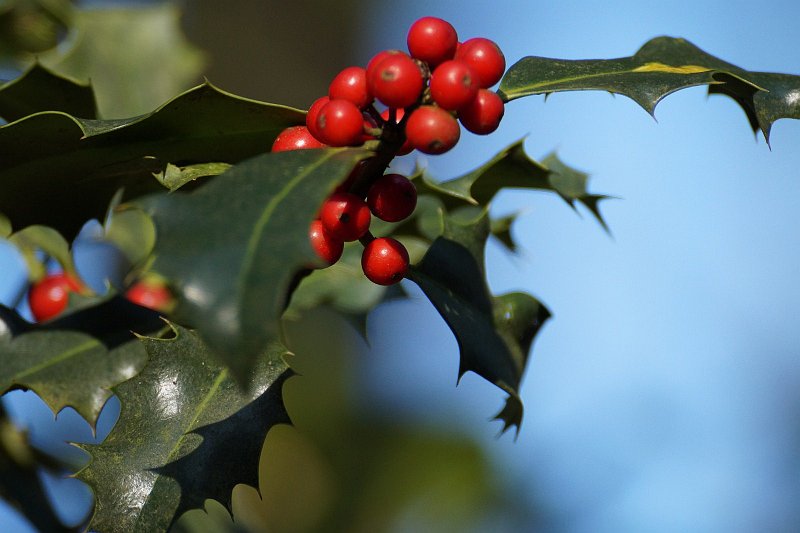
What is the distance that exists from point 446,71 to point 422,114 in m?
0.05

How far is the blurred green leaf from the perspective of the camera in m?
1.76

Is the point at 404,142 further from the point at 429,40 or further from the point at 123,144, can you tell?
the point at 123,144

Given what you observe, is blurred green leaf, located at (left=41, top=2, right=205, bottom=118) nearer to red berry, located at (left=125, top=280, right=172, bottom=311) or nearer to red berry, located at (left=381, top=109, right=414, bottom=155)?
red berry, located at (left=125, top=280, right=172, bottom=311)

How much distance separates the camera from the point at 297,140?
83 cm

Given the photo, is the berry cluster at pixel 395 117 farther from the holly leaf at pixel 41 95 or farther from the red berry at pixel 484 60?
the holly leaf at pixel 41 95

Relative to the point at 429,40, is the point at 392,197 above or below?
below

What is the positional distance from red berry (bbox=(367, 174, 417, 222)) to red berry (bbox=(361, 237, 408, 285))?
4cm

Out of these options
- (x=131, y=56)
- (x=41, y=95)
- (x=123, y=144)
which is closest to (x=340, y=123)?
(x=123, y=144)

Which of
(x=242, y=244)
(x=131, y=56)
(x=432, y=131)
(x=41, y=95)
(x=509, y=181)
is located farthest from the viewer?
(x=131, y=56)

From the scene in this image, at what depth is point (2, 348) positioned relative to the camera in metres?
1.13

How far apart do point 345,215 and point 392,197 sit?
5cm

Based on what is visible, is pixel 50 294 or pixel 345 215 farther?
pixel 50 294

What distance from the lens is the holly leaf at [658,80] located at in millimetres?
873

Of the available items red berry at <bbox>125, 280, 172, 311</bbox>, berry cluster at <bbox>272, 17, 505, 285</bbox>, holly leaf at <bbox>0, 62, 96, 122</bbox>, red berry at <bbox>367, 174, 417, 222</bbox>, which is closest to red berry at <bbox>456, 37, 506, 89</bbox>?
berry cluster at <bbox>272, 17, 505, 285</bbox>
